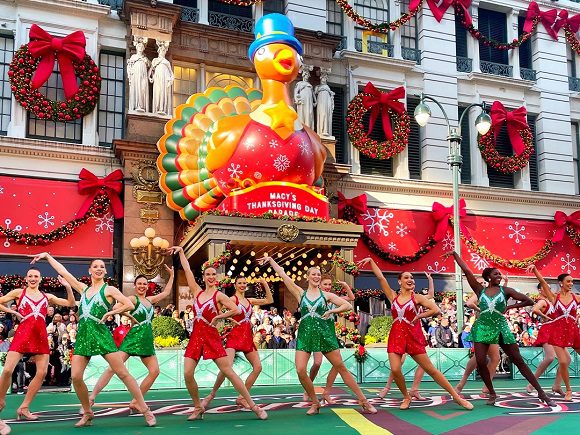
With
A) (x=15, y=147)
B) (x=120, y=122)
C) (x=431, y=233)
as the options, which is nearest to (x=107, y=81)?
(x=120, y=122)

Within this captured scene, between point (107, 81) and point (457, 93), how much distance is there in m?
13.6

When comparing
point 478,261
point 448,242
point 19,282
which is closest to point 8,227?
point 19,282

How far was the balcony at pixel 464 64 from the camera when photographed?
93.8 feet

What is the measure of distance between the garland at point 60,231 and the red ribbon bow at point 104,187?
0.49 feet

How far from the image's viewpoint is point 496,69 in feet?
96.2

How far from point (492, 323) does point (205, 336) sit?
442cm

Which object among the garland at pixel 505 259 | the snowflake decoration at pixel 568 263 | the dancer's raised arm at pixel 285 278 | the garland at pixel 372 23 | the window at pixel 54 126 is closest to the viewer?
the dancer's raised arm at pixel 285 278

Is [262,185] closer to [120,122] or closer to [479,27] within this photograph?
[120,122]

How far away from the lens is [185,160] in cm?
2025

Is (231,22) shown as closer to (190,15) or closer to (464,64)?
(190,15)

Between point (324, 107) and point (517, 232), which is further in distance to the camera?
point (517, 232)

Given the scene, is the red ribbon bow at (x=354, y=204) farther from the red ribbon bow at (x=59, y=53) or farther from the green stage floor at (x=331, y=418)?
the green stage floor at (x=331, y=418)

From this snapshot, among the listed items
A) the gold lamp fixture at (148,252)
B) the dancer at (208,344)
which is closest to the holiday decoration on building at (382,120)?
the gold lamp fixture at (148,252)

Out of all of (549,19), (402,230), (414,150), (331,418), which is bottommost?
(331,418)
